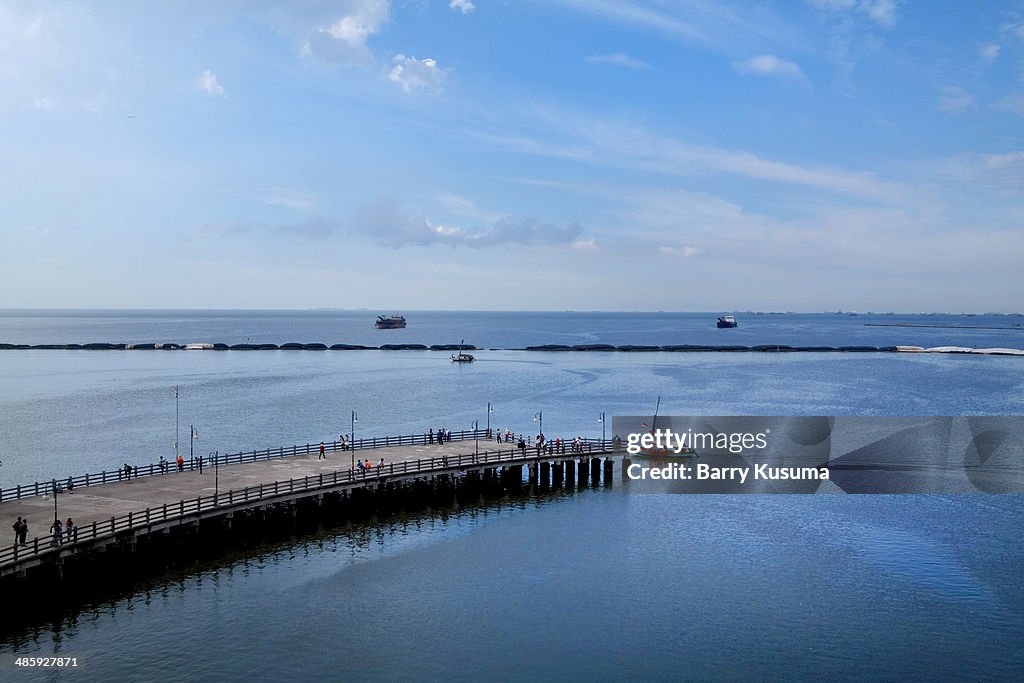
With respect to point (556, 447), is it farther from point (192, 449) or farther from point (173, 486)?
point (192, 449)

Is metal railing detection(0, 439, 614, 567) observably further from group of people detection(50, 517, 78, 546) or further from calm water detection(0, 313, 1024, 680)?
calm water detection(0, 313, 1024, 680)

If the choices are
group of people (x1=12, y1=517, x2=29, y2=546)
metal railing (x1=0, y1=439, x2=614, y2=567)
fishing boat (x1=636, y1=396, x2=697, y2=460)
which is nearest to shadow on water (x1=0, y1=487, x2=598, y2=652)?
metal railing (x1=0, y1=439, x2=614, y2=567)

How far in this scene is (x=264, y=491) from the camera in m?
46.2

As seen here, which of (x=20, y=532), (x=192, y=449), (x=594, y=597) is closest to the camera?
(x=20, y=532)

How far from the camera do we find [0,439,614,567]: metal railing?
34338 millimetres

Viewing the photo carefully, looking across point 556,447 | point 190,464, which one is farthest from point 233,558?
point 556,447

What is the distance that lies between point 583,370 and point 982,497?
107 metres

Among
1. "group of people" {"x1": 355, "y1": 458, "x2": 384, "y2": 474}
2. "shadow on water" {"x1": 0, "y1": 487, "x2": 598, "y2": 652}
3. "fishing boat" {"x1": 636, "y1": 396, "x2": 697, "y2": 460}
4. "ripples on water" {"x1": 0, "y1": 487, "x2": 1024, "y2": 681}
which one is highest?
"group of people" {"x1": 355, "y1": 458, "x2": 384, "y2": 474}

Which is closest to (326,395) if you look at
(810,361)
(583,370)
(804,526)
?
(583,370)

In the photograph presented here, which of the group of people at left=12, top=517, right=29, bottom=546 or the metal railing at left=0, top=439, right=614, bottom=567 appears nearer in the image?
the group of people at left=12, top=517, right=29, bottom=546

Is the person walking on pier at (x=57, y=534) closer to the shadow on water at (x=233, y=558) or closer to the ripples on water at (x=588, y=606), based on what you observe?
the shadow on water at (x=233, y=558)

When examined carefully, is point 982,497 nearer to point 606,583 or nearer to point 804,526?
point 804,526

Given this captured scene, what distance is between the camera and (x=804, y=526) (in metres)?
49.0

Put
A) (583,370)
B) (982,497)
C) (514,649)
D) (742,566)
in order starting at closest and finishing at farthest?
1. (514,649)
2. (742,566)
3. (982,497)
4. (583,370)
